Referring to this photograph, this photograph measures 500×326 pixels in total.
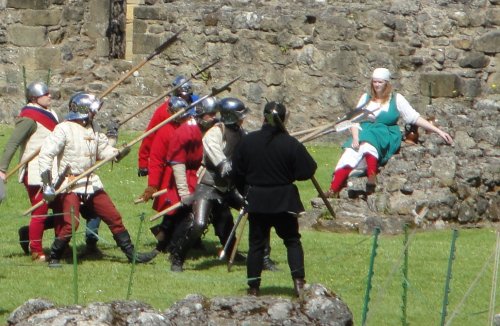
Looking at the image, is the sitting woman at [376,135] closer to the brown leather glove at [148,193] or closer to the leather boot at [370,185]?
the leather boot at [370,185]

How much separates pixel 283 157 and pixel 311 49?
331 inches

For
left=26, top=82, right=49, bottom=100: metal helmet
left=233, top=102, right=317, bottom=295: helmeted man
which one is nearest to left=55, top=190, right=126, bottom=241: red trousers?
left=26, top=82, right=49, bottom=100: metal helmet

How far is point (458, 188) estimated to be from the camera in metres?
14.5

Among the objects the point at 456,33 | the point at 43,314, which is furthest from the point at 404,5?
→ the point at 43,314

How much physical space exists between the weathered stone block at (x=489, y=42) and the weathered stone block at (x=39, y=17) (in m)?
6.01

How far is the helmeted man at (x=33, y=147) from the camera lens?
12.6 metres

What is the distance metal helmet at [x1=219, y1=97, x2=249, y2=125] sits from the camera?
12.4 m

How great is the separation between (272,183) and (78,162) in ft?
6.65

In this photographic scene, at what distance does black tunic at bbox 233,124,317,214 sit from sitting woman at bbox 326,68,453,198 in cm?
352

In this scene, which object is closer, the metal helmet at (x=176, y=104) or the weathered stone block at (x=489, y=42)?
the metal helmet at (x=176, y=104)

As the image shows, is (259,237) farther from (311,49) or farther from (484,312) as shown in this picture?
(311,49)

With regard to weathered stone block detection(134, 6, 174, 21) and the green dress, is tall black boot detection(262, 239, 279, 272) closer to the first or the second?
the green dress

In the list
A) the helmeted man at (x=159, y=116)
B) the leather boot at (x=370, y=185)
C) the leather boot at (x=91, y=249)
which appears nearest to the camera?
the leather boot at (x=91, y=249)

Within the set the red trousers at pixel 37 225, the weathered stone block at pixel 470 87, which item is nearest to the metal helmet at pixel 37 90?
the red trousers at pixel 37 225
